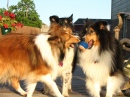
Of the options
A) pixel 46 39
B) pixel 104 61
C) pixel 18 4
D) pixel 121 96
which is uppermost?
pixel 18 4

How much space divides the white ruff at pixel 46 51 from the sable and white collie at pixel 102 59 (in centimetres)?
57

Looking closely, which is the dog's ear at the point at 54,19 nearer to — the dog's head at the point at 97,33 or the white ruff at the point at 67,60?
the white ruff at the point at 67,60

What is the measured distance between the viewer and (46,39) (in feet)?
18.3

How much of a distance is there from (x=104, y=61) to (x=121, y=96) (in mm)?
1173

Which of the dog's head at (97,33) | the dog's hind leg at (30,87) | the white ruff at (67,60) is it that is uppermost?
the dog's head at (97,33)

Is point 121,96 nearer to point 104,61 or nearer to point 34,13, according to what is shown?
point 104,61

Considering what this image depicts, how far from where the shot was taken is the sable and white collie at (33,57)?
548cm

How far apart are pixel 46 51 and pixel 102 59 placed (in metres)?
1.04

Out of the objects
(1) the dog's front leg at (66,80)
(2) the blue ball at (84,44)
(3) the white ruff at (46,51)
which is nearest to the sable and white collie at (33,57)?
(3) the white ruff at (46,51)

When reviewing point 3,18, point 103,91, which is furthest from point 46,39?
point 3,18

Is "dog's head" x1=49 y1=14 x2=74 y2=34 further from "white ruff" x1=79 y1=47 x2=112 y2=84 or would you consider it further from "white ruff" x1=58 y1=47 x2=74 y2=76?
"white ruff" x1=79 y1=47 x2=112 y2=84

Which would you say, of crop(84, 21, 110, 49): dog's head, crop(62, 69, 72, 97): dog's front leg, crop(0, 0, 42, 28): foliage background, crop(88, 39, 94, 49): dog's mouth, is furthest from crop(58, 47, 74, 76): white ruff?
crop(0, 0, 42, 28): foliage background

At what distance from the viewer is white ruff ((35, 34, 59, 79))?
5479mm

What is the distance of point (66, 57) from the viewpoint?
618 centimetres
